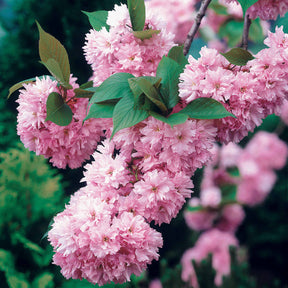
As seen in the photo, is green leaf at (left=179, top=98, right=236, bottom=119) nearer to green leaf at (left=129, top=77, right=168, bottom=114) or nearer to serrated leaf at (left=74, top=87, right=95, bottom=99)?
green leaf at (left=129, top=77, right=168, bottom=114)

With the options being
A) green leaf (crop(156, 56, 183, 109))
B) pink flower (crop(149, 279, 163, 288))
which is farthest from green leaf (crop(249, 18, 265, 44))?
pink flower (crop(149, 279, 163, 288))

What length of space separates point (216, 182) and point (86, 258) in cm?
168

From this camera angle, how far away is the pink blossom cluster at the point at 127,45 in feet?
1.57

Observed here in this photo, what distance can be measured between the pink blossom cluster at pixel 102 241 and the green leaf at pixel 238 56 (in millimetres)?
233

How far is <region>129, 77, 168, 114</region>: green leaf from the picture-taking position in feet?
1.32

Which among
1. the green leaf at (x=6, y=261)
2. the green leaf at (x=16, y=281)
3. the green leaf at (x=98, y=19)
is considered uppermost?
the green leaf at (x=98, y=19)

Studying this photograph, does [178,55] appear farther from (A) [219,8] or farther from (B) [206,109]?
(A) [219,8]

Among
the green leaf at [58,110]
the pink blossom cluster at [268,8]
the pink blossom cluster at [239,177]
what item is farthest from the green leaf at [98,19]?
the pink blossom cluster at [239,177]

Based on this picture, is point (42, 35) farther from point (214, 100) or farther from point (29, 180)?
point (29, 180)

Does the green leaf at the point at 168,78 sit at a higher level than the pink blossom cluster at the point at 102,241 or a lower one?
higher

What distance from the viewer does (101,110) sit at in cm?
44

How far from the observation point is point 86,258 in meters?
0.43

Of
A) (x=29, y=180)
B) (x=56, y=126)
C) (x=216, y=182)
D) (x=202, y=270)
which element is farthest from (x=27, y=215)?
(x=216, y=182)

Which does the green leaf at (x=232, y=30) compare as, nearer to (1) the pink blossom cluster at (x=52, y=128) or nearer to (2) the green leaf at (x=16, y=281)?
(1) the pink blossom cluster at (x=52, y=128)
